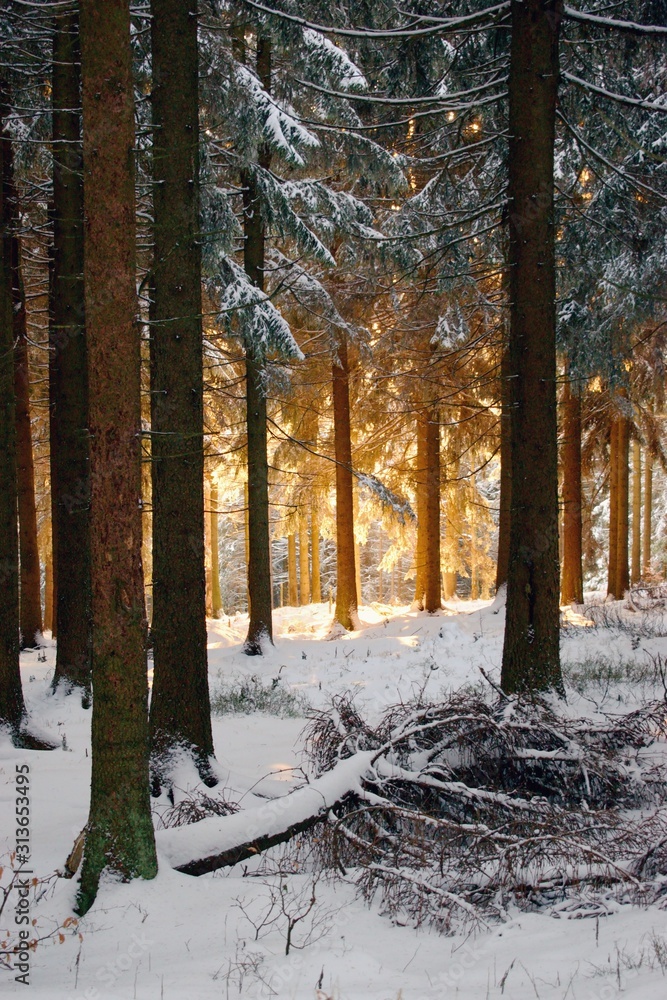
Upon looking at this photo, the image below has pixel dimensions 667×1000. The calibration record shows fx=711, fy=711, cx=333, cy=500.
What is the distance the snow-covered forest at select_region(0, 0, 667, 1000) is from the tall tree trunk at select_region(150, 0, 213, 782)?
0.09 feet

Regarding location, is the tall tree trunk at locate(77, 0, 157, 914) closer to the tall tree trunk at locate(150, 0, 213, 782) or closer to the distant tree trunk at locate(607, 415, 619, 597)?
the tall tree trunk at locate(150, 0, 213, 782)

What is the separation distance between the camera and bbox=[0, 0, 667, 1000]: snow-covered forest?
3.90 m

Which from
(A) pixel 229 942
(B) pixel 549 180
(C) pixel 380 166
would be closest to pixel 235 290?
(C) pixel 380 166

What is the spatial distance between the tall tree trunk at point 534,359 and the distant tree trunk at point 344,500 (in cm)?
970

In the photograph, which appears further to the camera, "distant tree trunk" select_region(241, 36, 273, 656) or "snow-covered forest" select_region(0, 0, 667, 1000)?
"distant tree trunk" select_region(241, 36, 273, 656)

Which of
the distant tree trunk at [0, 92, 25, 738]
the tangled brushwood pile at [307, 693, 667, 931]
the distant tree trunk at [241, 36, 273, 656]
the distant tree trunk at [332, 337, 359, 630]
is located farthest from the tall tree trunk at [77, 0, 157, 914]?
the distant tree trunk at [332, 337, 359, 630]

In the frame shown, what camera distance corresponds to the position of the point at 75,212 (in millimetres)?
9648

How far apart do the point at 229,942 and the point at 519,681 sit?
4069 millimetres

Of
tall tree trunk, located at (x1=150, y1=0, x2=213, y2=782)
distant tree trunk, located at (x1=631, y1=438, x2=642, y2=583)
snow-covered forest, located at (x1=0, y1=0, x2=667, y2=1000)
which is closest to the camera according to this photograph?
snow-covered forest, located at (x1=0, y1=0, x2=667, y2=1000)

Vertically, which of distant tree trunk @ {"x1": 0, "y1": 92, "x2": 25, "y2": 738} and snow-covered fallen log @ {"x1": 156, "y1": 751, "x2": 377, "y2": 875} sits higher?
distant tree trunk @ {"x1": 0, "y1": 92, "x2": 25, "y2": 738}

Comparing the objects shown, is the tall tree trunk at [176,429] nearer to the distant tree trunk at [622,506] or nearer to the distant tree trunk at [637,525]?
the distant tree trunk at [622,506]

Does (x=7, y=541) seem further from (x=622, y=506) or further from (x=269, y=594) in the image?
(x=622, y=506)

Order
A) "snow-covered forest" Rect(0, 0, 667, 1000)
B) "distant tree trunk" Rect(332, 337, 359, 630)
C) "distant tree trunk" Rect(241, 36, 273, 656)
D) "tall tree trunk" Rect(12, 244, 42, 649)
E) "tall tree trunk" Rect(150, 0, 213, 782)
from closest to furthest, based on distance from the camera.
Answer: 1. "snow-covered forest" Rect(0, 0, 667, 1000)
2. "tall tree trunk" Rect(150, 0, 213, 782)
3. "distant tree trunk" Rect(241, 36, 273, 656)
4. "tall tree trunk" Rect(12, 244, 42, 649)
5. "distant tree trunk" Rect(332, 337, 359, 630)

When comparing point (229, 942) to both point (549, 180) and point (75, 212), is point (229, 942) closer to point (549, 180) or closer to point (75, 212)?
point (549, 180)
